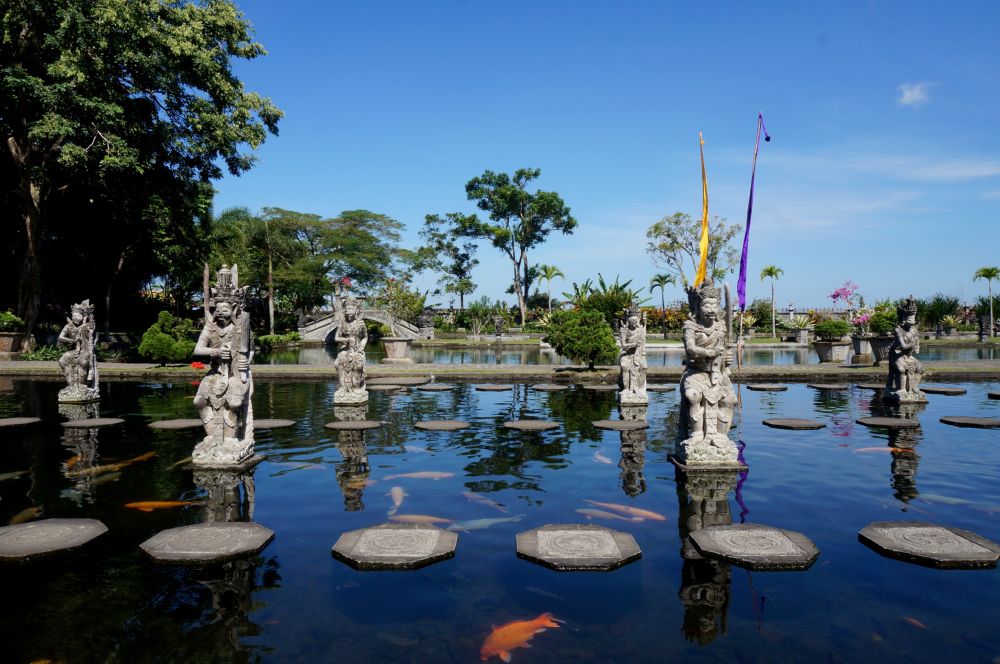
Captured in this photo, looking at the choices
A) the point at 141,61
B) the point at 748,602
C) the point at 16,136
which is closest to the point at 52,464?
the point at 748,602

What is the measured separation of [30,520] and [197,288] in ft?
160

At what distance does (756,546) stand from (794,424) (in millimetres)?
6856

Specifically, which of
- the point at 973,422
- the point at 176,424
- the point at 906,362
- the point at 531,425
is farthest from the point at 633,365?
the point at 176,424

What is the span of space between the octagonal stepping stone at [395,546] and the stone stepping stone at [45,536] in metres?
2.43

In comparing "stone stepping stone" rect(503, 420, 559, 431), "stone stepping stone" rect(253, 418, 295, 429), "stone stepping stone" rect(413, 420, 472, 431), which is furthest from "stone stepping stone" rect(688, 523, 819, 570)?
"stone stepping stone" rect(253, 418, 295, 429)

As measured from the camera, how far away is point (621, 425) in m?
11.4

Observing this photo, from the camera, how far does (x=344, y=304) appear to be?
1420 cm

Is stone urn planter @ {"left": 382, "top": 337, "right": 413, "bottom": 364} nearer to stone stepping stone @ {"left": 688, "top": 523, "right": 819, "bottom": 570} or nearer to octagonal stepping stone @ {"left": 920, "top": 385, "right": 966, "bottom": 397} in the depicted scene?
octagonal stepping stone @ {"left": 920, "top": 385, "right": 966, "bottom": 397}

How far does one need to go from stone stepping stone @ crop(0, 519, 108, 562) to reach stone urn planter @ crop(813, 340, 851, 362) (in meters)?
25.3

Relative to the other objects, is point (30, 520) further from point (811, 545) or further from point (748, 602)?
point (811, 545)

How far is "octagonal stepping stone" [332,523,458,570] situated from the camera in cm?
512

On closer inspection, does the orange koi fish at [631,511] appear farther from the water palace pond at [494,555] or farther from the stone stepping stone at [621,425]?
the stone stepping stone at [621,425]

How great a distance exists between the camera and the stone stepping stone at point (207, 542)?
5176 millimetres

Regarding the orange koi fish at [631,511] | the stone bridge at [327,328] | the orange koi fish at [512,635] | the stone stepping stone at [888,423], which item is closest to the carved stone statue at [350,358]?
the orange koi fish at [631,511]
